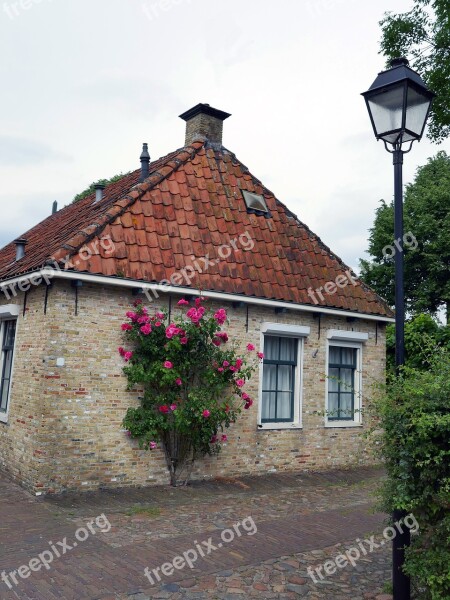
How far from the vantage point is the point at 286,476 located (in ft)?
34.6

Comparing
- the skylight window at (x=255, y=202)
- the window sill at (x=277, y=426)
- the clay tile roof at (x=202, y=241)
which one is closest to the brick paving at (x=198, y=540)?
the window sill at (x=277, y=426)

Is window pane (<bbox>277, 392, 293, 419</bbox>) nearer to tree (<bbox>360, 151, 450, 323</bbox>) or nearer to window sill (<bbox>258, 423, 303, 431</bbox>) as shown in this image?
window sill (<bbox>258, 423, 303, 431</bbox>)

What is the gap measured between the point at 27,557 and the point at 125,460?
3282mm

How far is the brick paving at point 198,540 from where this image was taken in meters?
4.98

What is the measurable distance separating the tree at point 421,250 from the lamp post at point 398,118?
19235mm

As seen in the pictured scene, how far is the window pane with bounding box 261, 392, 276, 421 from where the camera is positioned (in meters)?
10.7

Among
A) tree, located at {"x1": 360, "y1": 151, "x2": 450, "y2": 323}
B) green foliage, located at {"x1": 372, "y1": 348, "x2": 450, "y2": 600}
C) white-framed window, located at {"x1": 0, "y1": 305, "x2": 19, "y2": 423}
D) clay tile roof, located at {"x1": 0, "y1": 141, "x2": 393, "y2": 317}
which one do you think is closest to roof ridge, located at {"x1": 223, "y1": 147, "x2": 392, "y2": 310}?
clay tile roof, located at {"x1": 0, "y1": 141, "x2": 393, "y2": 317}

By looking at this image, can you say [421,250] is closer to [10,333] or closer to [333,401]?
[333,401]

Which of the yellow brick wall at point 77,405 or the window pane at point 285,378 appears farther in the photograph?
the window pane at point 285,378

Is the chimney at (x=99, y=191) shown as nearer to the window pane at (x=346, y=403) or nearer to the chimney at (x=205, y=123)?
the chimney at (x=205, y=123)

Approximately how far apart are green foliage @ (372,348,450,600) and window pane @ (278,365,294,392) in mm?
6389

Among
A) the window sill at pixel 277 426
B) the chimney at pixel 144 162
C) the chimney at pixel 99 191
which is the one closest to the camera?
the window sill at pixel 277 426

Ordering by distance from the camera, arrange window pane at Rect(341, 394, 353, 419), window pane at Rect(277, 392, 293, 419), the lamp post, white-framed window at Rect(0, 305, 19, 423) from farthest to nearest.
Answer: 1. window pane at Rect(341, 394, 353, 419)
2. window pane at Rect(277, 392, 293, 419)
3. white-framed window at Rect(0, 305, 19, 423)
4. the lamp post

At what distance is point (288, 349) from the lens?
440 inches
